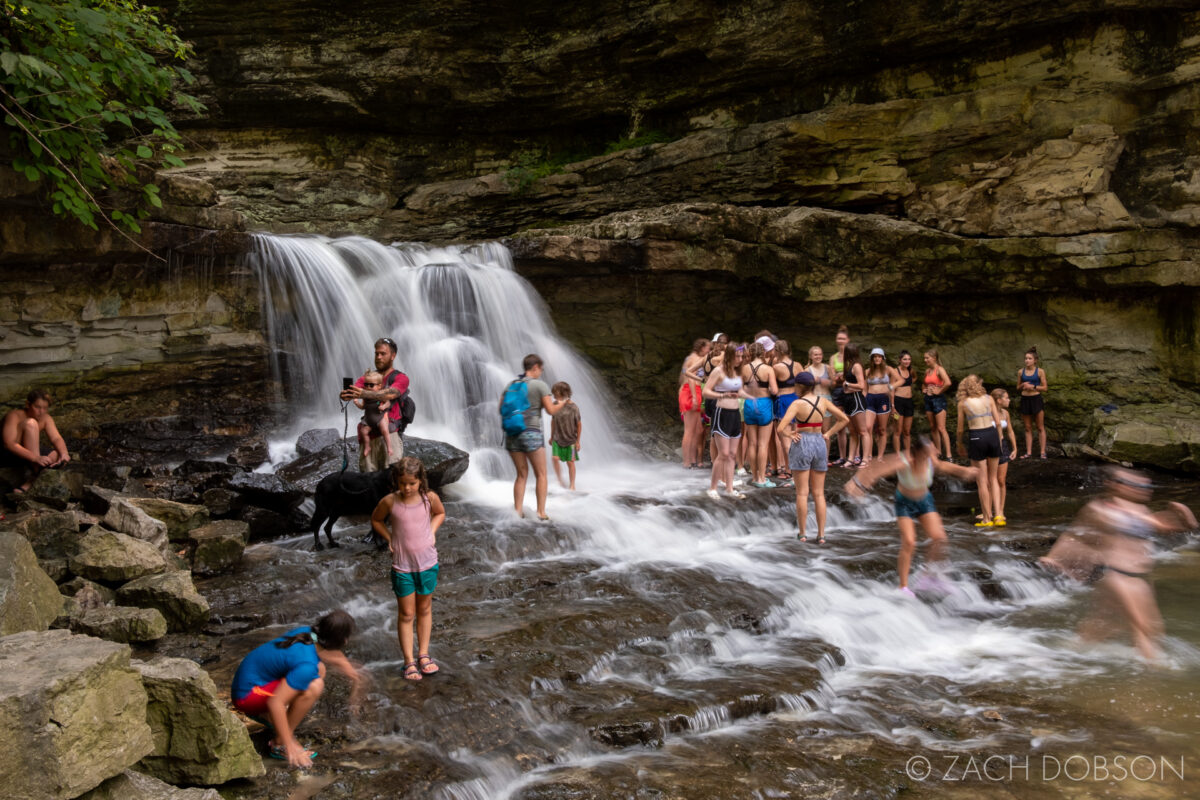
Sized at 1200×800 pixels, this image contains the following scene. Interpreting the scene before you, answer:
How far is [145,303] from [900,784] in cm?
1133

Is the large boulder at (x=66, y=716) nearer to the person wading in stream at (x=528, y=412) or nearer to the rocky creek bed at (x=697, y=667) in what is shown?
the rocky creek bed at (x=697, y=667)

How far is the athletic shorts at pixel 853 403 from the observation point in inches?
489

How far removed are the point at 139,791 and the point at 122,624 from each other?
2354 millimetres

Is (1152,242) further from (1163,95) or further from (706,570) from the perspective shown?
(706,570)

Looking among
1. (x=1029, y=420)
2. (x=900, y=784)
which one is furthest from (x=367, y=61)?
(x=900, y=784)

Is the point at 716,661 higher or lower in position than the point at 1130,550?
lower

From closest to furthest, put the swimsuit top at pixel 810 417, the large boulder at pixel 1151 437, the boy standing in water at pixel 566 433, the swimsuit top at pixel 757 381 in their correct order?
the swimsuit top at pixel 810 417 → the boy standing in water at pixel 566 433 → the swimsuit top at pixel 757 381 → the large boulder at pixel 1151 437

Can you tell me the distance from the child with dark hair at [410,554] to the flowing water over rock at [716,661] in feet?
0.75

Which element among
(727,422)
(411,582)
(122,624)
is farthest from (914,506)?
(122,624)

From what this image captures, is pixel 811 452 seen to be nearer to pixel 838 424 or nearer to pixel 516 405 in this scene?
pixel 838 424

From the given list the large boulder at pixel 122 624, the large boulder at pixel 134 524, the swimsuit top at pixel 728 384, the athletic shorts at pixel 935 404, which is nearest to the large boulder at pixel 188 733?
the large boulder at pixel 122 624

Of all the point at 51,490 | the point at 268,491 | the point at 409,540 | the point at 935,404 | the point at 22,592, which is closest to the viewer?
the point at 22,592

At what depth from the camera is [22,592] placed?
485 cm

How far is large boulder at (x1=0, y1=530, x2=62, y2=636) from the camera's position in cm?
Result: 463
